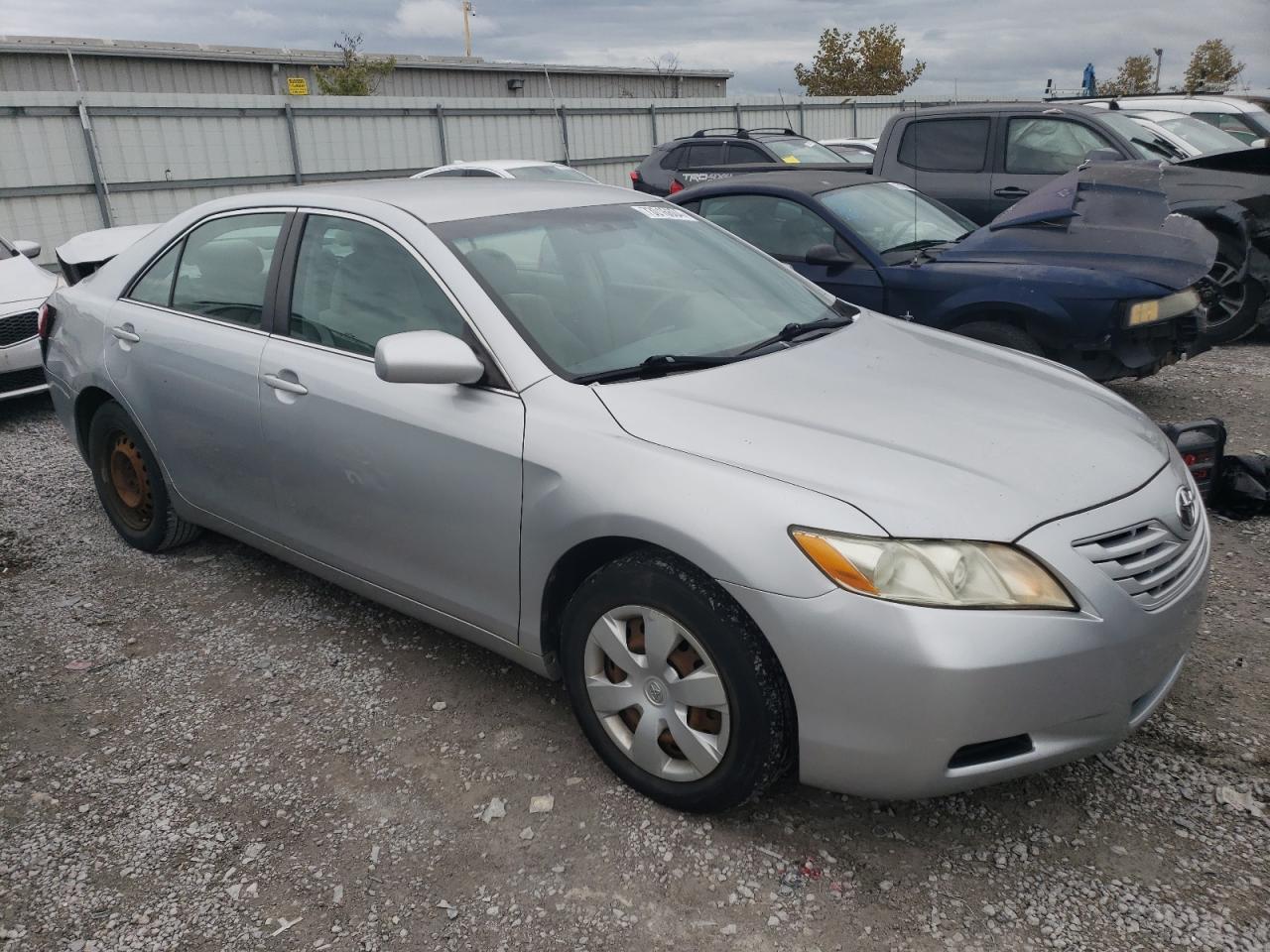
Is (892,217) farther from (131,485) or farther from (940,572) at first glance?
(940,572)

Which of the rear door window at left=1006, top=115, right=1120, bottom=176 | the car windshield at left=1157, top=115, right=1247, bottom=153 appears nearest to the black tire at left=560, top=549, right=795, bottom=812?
the rear door window at left=1006, top=115, right=1120, bottom=176

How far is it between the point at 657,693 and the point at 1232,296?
266 inches

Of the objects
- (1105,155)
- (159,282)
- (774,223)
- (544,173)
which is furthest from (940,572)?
(544,173)

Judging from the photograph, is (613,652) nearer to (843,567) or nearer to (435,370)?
(843,567)

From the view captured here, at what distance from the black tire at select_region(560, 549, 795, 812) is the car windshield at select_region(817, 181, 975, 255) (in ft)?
13.4

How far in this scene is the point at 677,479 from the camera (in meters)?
2.54

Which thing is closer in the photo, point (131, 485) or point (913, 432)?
point (913, 432)

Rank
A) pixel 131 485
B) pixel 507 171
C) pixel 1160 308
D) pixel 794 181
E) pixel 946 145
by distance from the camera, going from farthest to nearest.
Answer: pixel 507 171 < pixel 946 145 < pixel 794 181 < pixel 1160 308 < pixel 131 485

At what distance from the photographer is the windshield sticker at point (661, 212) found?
12.7ft

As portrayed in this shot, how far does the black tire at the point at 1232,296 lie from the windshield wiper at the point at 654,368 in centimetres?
584

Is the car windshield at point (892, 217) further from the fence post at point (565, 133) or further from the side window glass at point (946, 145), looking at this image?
the fence post at point (565, 133)

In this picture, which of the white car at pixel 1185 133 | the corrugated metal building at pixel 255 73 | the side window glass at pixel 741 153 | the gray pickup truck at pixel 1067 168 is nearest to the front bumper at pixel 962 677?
the gray pickup truck at pixel 1067 168

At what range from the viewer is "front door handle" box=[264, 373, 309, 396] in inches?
136

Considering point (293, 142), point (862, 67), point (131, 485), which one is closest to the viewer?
point (131, 485)
